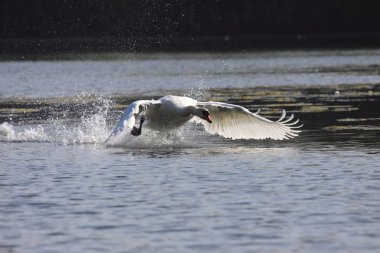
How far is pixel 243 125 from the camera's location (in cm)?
2206

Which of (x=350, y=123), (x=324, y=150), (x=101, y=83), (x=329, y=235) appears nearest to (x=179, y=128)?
(x=324, y=150)

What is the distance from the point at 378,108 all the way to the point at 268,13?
94.7 metres

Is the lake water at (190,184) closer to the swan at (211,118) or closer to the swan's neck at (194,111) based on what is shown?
the swan at (211,118)

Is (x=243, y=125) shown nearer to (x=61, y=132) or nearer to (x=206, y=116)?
(x=206, y=116)

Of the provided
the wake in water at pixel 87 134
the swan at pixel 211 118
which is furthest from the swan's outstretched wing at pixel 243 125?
the wake in water at pixel 87 134

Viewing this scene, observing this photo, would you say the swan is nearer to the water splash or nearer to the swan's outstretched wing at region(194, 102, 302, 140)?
the swan's outstretched wing at region(194, 102, 302, 140)

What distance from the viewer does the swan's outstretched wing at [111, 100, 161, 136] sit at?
18.7 meters

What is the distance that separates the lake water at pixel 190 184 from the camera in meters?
12.3

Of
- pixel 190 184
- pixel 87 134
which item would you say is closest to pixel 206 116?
pixel 87 134

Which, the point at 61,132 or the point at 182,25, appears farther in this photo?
the point at 182,25

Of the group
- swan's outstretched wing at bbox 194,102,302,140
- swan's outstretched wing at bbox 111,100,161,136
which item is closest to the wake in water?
swan's outstretched wing at bbox 111,100,161,136

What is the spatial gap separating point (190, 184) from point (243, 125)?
20.0ft

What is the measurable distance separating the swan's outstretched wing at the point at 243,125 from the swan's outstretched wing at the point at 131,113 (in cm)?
136

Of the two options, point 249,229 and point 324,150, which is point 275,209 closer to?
point 249,229
